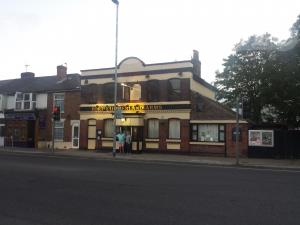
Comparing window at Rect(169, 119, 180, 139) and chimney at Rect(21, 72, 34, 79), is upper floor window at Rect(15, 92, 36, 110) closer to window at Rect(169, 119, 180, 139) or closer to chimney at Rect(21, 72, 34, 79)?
chimney at Rect(21, 72, 34, 79)

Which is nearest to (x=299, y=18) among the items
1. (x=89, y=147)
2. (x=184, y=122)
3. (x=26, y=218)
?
(x=184, y=122)

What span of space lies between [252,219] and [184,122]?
2237 centimetres

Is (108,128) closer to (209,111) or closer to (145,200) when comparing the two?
(209,111)

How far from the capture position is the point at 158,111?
3148 cm

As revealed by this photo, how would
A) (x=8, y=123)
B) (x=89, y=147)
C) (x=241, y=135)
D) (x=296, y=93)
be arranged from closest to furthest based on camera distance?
1. (x=296, y=93)
2. (x=241, y=135)
3. (x=89, y=147)
4. (x=8, y=123)

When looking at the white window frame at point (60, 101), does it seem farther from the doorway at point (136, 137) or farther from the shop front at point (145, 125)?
the doorway at point (136, 137)

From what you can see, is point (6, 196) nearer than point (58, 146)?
Yes

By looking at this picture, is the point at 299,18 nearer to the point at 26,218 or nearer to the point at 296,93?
the point at 296,93

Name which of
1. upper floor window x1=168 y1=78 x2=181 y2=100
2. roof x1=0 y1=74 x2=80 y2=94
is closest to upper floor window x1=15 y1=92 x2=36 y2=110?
roof x1=0 y1=74 x2=80 y2=94

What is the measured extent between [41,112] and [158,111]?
40.5ft

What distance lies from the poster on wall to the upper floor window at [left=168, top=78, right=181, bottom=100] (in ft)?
21.4

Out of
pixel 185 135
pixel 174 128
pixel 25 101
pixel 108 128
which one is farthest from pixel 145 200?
pixel 25 101

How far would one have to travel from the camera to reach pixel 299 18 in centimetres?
2703

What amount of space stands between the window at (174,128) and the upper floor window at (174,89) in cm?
183
